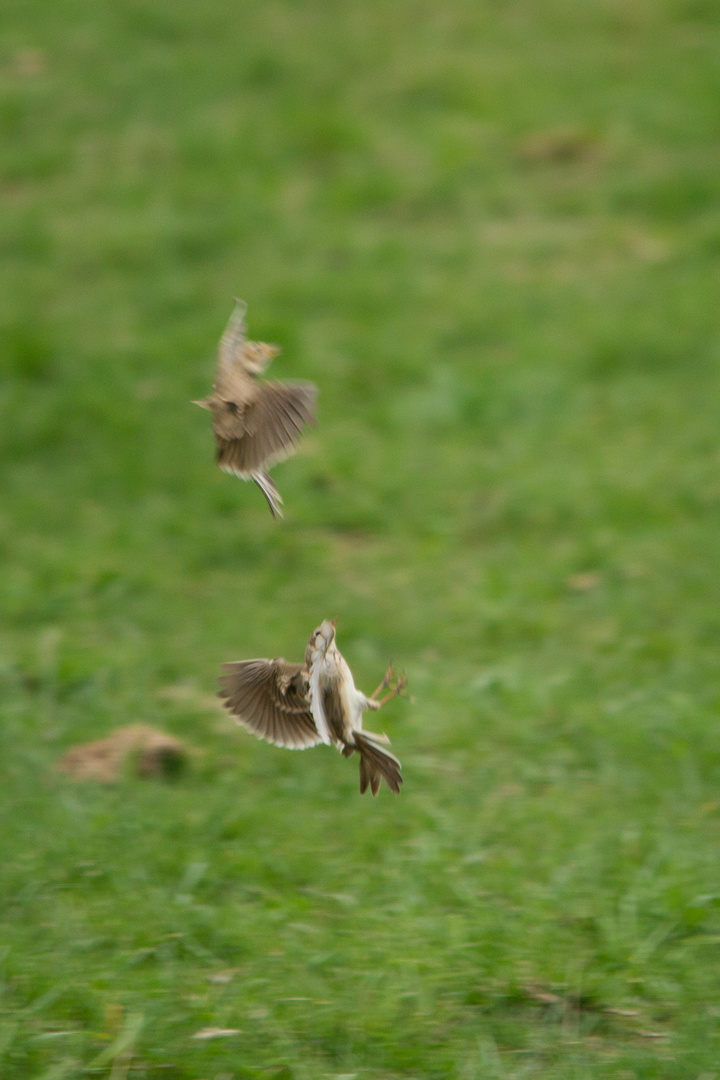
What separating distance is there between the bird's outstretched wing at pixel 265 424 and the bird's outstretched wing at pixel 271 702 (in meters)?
0.43

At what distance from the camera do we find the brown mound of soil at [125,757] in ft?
14.8

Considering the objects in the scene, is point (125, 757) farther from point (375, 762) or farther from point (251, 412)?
point (251, 412)

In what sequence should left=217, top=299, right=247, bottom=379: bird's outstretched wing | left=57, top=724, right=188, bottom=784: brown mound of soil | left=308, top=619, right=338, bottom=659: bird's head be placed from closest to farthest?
1. left=308, top=619, right=338, bottom=659: bird's head
2. left=217, top=299, right=247, bottom=379: bird's outstretched wing
3. left=57, top=724, right=188, bottom=784: brown mound of soil

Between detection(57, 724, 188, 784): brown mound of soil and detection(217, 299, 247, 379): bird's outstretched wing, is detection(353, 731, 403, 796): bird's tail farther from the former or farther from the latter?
detection(57, 724, 188, 784): brown mound of soil

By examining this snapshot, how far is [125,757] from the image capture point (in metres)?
4.56

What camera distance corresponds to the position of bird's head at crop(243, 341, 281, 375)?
275cm

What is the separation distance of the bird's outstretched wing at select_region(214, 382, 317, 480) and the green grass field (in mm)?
1483

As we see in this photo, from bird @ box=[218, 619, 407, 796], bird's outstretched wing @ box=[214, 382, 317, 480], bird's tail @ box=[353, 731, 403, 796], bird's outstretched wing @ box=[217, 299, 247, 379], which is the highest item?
bird's outstretched wing @ box=[217, 299, 247, 379]

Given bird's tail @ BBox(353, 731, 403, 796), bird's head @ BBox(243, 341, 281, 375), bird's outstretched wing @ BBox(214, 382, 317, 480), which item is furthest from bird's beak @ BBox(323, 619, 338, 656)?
bird's head @ BBox(243, 341, 281, 375)

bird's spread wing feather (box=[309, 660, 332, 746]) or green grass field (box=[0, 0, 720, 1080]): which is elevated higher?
green grass field (box=[0, 0, 720, 1080])

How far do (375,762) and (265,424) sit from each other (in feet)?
2.32

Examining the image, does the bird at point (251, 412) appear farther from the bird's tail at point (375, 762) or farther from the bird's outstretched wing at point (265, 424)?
the bird's tail at point (375, 762)

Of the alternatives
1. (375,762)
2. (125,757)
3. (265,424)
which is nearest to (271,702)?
(375,762)

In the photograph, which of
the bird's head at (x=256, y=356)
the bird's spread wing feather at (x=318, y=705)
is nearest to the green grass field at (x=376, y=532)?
the bird's spread wing feather at (x=318, y=705)
